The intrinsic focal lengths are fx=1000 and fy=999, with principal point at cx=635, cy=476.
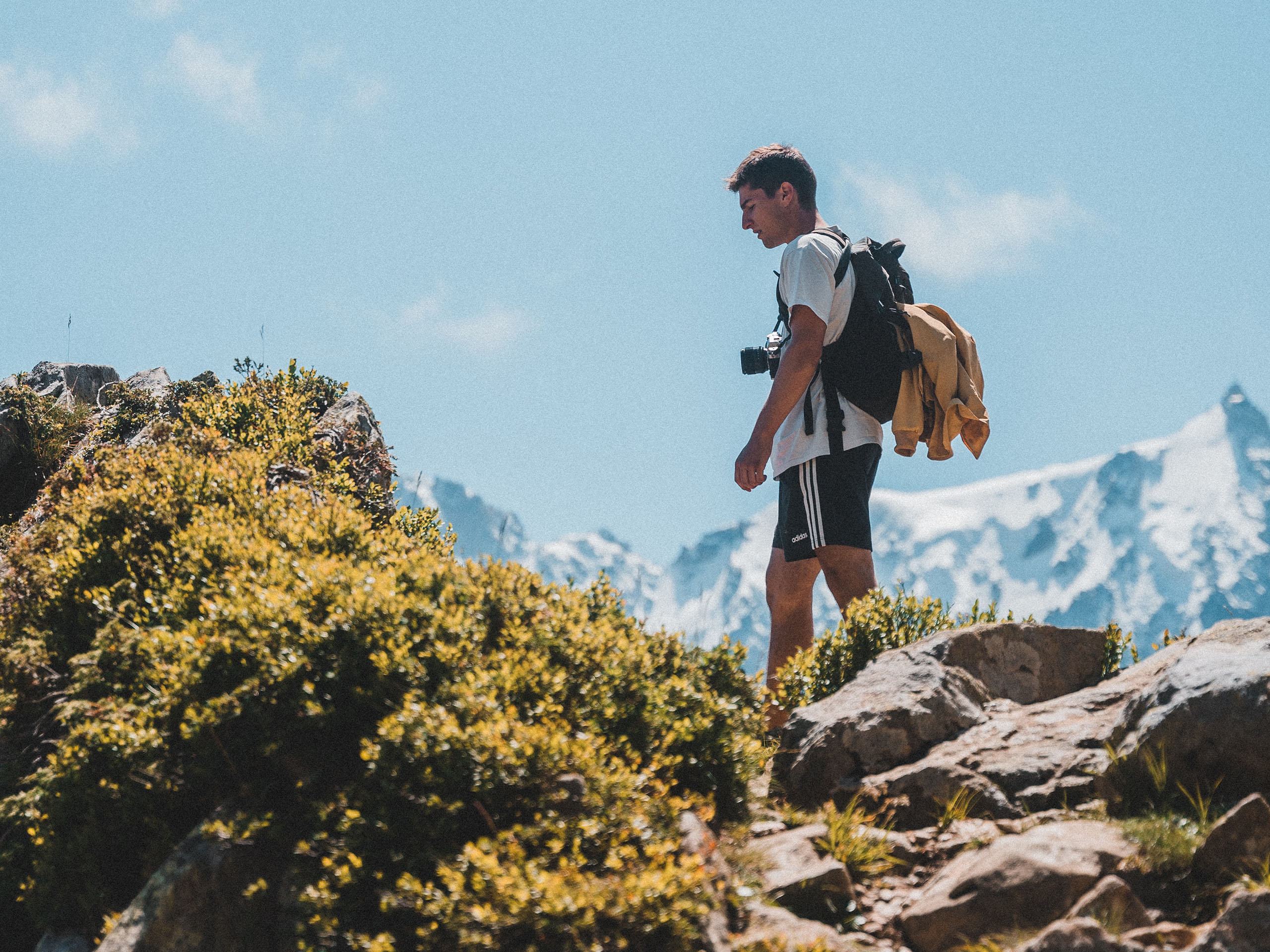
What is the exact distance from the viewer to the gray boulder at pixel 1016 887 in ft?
A: 15.0

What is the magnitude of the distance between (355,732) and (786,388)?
402 cm

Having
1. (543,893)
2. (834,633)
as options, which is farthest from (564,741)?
(834,633)

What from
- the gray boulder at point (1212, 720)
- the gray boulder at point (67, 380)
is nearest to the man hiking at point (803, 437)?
the gray boulder at point (1212, 720)

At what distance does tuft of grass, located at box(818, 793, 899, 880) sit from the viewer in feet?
17.5

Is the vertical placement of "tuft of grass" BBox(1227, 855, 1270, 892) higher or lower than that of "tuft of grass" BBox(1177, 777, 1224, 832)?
lower

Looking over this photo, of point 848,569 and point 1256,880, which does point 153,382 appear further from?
point 1256,880

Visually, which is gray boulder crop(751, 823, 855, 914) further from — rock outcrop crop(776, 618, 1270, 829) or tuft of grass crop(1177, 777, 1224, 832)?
tuft of grass crop(1177, 777, 1224, 832)

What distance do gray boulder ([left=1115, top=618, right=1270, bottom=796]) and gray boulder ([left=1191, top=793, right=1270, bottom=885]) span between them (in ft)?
1.52

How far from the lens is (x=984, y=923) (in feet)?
15.1

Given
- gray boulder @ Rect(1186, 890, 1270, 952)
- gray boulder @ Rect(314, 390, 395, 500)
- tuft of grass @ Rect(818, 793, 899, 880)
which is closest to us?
gray boulder @ Rect(1186, 890, 1270, 952)

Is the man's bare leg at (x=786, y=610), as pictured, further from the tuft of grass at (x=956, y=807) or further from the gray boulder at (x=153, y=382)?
the gray boulder at (x=153, y=382)

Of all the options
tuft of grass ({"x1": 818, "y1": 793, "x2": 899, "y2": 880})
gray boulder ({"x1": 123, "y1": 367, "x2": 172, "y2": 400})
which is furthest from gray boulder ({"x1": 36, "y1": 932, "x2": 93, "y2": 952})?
gray boulder ({"x1": 123, "y1": 367, "x2": 172, "y2": 400})

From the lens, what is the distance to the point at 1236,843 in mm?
4605

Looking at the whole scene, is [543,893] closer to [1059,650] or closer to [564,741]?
[564,741]
